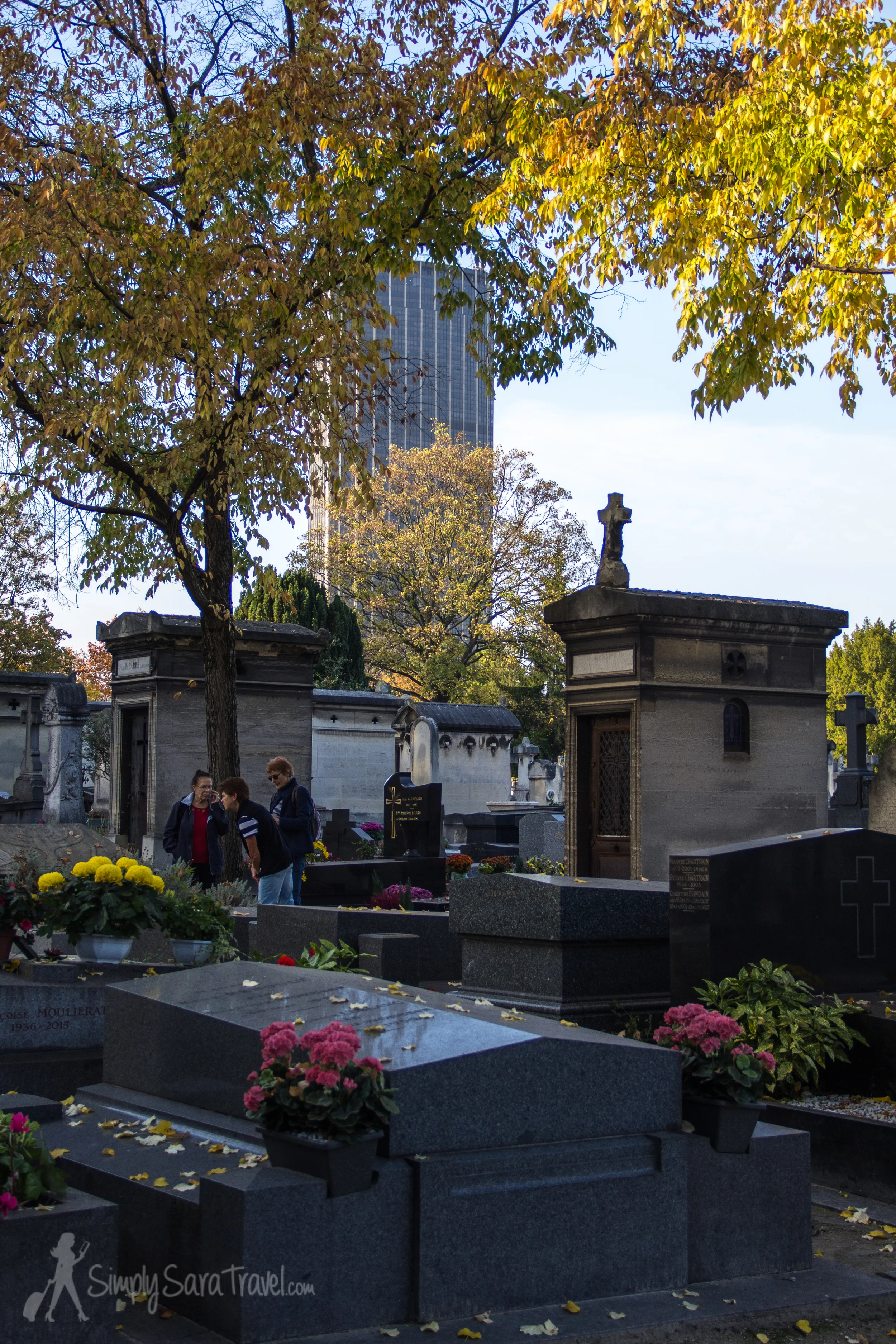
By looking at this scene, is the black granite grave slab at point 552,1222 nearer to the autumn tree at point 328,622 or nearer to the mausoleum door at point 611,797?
the mausoleum door at point 611,797

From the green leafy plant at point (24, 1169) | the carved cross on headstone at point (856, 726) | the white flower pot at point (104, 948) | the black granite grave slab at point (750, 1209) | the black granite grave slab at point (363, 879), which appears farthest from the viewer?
the carved cross on headstone at point (856, 726)

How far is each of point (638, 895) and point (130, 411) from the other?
26.0 ft

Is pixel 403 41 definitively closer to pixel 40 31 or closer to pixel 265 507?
pixel 40 31

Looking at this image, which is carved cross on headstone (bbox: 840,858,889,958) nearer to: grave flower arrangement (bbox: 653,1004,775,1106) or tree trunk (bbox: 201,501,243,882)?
grave flower arrangement (bbox: 653,1004,775,1106)

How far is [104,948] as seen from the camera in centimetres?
695

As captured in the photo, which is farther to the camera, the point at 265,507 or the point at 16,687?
the point at 16,687

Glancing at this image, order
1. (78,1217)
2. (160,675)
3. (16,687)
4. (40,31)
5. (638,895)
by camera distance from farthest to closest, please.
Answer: (16,687), (160,675), (40,31), (638,895), (78,1217)

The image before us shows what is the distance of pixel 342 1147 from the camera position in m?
3.85

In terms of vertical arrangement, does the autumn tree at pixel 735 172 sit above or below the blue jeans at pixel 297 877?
above

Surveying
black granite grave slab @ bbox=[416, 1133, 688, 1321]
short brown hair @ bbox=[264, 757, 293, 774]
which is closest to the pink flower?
black granite grave slab @ bbox=[416, 1133, 688, 1321]

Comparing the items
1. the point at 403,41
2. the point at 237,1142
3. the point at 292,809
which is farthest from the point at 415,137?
the point at 237,1142

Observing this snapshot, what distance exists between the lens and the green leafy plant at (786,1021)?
20.9ft

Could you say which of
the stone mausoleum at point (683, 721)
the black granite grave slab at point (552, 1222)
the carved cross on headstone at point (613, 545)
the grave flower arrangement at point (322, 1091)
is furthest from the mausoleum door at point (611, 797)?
the grave flower arrangement at point (322, 1091)

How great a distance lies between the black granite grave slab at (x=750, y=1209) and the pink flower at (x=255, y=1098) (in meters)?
1.58
